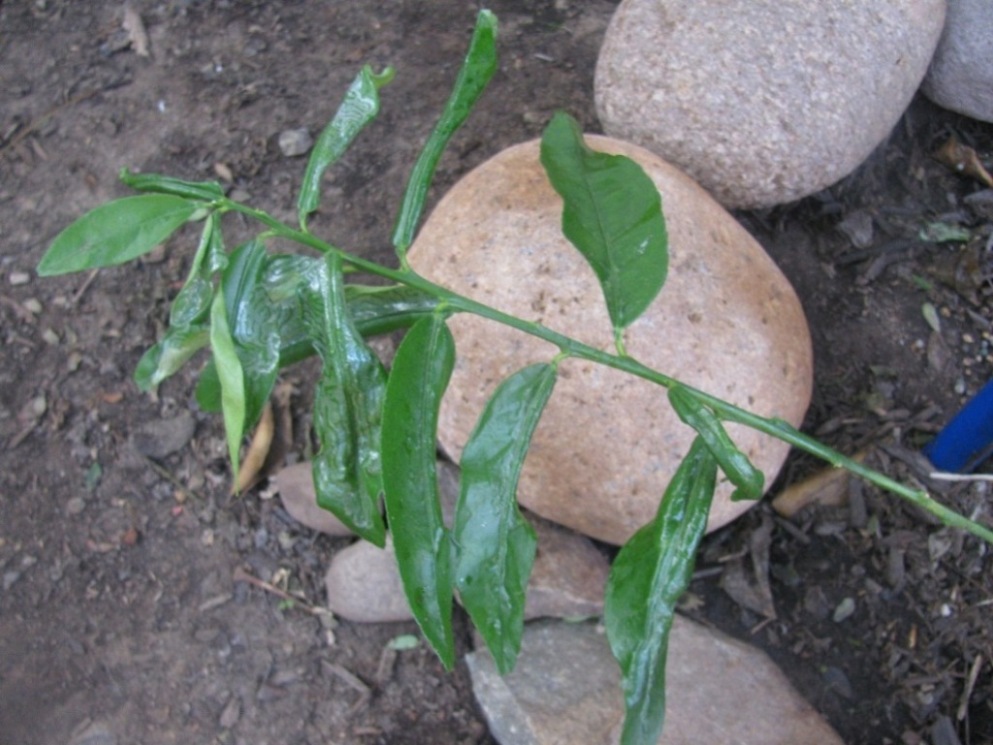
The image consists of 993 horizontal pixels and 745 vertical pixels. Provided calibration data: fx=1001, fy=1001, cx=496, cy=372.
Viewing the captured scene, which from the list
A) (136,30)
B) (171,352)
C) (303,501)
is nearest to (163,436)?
(303,501)

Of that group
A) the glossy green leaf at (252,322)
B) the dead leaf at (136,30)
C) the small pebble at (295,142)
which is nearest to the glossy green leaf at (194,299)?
the glossy green leaf at (252,322)

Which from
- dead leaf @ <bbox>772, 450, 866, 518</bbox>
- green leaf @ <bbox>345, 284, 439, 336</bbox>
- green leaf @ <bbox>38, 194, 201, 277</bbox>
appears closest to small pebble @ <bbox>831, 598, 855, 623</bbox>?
dead leaf @ <bbox>772, 450, 866, 518</bbox>

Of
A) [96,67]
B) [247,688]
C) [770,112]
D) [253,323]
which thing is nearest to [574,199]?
[253,323]

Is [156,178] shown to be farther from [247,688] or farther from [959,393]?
[959,393]

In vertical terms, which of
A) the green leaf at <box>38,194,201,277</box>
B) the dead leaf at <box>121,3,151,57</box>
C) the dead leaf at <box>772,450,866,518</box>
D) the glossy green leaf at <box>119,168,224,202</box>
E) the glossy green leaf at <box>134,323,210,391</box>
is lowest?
the dead leaf at <box>772,450,866,518</box>

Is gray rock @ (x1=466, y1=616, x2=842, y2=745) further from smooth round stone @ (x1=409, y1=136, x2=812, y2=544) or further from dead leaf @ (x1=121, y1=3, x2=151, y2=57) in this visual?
dead leaf @ (x1=121, y1=3, x2=151, y2=57)

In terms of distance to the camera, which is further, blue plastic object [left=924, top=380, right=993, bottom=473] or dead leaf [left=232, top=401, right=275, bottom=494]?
dead leaf [left=232, top=401, right=275, bottom=494]

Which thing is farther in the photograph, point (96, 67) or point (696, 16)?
point (96, 67)
